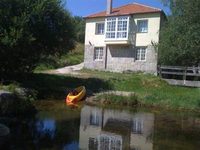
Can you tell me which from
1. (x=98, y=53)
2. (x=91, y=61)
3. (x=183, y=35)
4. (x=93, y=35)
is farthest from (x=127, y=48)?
(x=183, y=35)

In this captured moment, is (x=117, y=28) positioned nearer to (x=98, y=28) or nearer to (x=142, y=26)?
(x=142, y=26)

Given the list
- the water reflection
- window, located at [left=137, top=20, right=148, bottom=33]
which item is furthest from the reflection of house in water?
window, located at [left=137, top=20, right=148, bottom=33]

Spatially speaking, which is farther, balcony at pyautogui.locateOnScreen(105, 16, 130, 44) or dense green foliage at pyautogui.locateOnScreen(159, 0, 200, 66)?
balcony at pyautogui.locateOnScreen(105, 16, 130, 44)

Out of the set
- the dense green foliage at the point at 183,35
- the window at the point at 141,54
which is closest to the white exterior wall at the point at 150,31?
the window at the point at 141,54

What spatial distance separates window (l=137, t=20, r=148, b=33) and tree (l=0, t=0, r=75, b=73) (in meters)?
12.5

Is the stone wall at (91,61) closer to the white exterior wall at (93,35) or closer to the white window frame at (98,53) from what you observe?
the white window frame at (98,53)

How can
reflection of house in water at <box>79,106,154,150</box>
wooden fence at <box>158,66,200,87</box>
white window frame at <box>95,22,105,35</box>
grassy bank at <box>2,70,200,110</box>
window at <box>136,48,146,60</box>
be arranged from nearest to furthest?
1. reflection of house in water at <box>79,106,154,150</box>
2. grassy bank at <box>2,70,200,110</box>
3. wooden fence at <box>158,66,200,87</box>
4. window at <box>136,48,146,60</box>
5. white window frame at <box>95,22,105,35</box>

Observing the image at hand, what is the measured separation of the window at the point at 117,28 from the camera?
40219mm

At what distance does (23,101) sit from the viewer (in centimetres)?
1855

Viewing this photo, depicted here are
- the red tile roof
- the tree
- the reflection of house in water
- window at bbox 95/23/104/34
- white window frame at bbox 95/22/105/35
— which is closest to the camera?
the reflection of house in water

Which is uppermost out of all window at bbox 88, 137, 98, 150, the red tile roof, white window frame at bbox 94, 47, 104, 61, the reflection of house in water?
the red tile roof

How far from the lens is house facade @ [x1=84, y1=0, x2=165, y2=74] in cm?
3925

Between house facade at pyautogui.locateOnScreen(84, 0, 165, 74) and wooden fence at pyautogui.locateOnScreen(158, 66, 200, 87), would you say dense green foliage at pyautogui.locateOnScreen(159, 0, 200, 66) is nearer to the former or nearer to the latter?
wooden fence at pyautogui.locateOnScreen(158, 66, 200, 87)

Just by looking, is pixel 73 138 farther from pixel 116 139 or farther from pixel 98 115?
pixel 98 115
